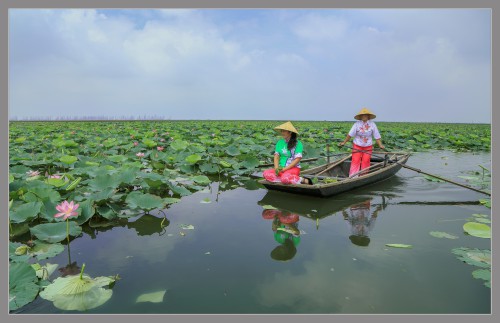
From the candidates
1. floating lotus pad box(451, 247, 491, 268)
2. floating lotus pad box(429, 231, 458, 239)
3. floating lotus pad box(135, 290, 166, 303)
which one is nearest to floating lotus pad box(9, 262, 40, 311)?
floating lotus pad box(135, 290, 166, 303)

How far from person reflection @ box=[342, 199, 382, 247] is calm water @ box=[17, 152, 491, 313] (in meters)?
0.01

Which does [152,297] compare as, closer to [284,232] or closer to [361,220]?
[284,232]

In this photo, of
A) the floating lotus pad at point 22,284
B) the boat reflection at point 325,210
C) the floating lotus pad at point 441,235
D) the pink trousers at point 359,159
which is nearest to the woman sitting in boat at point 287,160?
the boat reflection at point 325,210

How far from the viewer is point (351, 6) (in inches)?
70.1

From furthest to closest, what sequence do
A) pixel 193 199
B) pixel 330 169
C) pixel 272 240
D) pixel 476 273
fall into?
pixel 330 169 < pixel 193 199 < pixel 272 240 < pixel 476 273

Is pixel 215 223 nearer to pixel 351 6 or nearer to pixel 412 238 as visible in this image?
pixel 412 238

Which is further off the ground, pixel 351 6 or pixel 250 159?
pixel 351 6

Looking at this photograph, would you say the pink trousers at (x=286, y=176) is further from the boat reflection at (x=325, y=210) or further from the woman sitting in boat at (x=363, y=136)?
the woman sitting in boat at (x=363, y=136)

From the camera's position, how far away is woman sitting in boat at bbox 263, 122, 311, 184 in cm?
390

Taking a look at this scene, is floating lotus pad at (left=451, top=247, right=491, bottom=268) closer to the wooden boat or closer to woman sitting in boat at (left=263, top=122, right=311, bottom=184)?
the wooden boat

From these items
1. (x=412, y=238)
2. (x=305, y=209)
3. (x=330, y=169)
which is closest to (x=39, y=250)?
(x=305, y=209)

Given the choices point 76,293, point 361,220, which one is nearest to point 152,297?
point 76,293

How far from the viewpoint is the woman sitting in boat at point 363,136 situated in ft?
15.4

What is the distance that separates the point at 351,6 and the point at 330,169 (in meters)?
3.63
